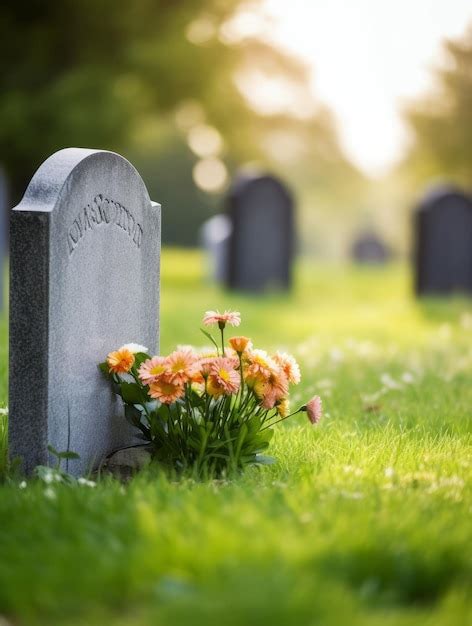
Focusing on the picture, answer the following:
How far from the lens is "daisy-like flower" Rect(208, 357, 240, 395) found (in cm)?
382

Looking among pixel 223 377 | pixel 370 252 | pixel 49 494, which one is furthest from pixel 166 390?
pixel 370 252

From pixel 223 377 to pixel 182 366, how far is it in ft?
0.59

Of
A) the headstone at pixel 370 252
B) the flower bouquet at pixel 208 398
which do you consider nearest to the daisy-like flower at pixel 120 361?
the flower bouquet at pixel 208 398

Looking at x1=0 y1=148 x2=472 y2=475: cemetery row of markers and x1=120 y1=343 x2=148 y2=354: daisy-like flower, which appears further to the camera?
x1=120 y1=343 x2=148 y2=354: daisy-like flower

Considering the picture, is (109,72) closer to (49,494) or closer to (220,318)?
(220,318)

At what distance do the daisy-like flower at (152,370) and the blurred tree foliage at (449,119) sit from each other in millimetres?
26761

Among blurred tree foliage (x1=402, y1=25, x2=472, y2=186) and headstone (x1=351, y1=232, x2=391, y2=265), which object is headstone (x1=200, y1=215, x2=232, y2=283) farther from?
headstone (x1=351, y1=232, x2=391, y2=265)

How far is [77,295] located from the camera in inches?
156

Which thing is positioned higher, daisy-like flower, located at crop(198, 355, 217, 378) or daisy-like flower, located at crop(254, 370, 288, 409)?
daisy-like flower, located at crop(198, 355, 217, 378)

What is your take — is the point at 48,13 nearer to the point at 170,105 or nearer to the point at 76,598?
the point at 170,105

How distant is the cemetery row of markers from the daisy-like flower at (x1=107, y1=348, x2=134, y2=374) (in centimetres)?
10

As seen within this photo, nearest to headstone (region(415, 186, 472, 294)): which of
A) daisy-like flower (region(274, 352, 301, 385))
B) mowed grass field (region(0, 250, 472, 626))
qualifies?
mowed grass field (region(0, 250, 472, 626))

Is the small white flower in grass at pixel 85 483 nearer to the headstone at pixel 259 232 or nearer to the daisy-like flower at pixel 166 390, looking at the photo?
the daisy-like flower at pixel 166 390

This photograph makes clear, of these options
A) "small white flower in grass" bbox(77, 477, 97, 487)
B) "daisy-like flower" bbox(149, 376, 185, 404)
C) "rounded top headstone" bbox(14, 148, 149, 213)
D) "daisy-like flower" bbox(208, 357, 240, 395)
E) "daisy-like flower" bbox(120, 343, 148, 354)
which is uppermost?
"rounded top headstone" bbox(14, 148, 149, 213)
